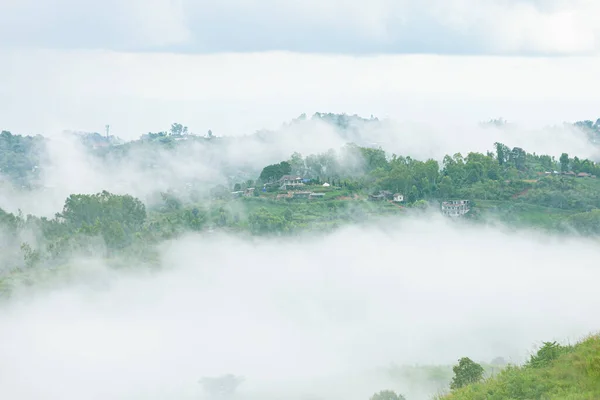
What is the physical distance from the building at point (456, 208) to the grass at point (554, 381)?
183 feet

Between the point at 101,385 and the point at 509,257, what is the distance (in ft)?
128

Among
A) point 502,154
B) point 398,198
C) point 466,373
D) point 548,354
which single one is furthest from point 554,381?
point 502,154

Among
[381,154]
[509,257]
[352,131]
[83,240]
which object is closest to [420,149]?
[352,131]

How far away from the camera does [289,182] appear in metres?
79.7

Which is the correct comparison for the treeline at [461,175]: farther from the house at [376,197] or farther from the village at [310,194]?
the house at [376,197]

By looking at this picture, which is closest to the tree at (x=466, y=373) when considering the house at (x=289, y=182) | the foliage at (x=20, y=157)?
the house at (x=289, y=182)

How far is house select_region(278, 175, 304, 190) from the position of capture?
7894 cm

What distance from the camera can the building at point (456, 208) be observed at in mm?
74750

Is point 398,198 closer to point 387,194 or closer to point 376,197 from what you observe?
point 387,194

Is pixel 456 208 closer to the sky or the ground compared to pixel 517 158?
closer to the ground

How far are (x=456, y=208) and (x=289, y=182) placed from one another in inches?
640

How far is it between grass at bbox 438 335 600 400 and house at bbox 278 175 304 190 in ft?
196

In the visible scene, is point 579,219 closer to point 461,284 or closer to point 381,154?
point 461,284

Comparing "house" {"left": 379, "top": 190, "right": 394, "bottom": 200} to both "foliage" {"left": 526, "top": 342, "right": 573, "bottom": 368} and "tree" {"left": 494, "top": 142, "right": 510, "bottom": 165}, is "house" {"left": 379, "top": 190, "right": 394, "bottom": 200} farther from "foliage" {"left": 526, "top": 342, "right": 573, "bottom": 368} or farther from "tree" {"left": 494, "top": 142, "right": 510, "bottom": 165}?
"foliage" {"left": 526, "top": 342, "right": 573, "bottom": 368}
